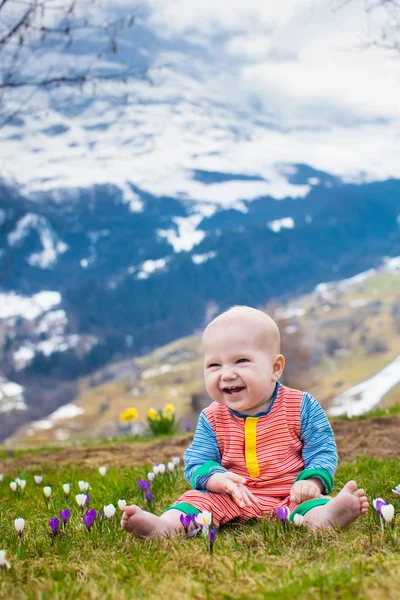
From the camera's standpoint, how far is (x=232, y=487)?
12.6 feet

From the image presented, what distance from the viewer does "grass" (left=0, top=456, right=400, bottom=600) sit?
2635 mm

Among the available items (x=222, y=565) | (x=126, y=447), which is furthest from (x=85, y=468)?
(x=222, y=565)

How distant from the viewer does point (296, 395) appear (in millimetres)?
4316

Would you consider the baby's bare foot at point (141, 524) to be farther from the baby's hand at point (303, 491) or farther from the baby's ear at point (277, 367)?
the baby's ear at point (277, 367)

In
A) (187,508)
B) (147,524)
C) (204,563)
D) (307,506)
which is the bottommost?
(187,508)

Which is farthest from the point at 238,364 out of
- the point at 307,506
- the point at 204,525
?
the point at 204,525

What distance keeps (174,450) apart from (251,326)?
17.8ft

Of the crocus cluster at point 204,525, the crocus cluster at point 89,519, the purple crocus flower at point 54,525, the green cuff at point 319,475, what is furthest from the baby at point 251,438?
the purple crocus flower at point 54,525

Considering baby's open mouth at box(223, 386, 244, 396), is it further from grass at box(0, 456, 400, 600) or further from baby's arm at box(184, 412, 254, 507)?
grass at box(0, 456, 400, 600)

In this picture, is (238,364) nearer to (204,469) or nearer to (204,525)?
(204,469)

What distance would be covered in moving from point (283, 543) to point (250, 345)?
123cm

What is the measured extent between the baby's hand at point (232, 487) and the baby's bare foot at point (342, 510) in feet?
1.29

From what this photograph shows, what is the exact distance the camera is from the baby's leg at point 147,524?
3.57m

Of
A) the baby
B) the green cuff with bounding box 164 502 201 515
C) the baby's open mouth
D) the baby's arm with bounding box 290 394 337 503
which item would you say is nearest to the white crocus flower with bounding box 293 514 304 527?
the baby
